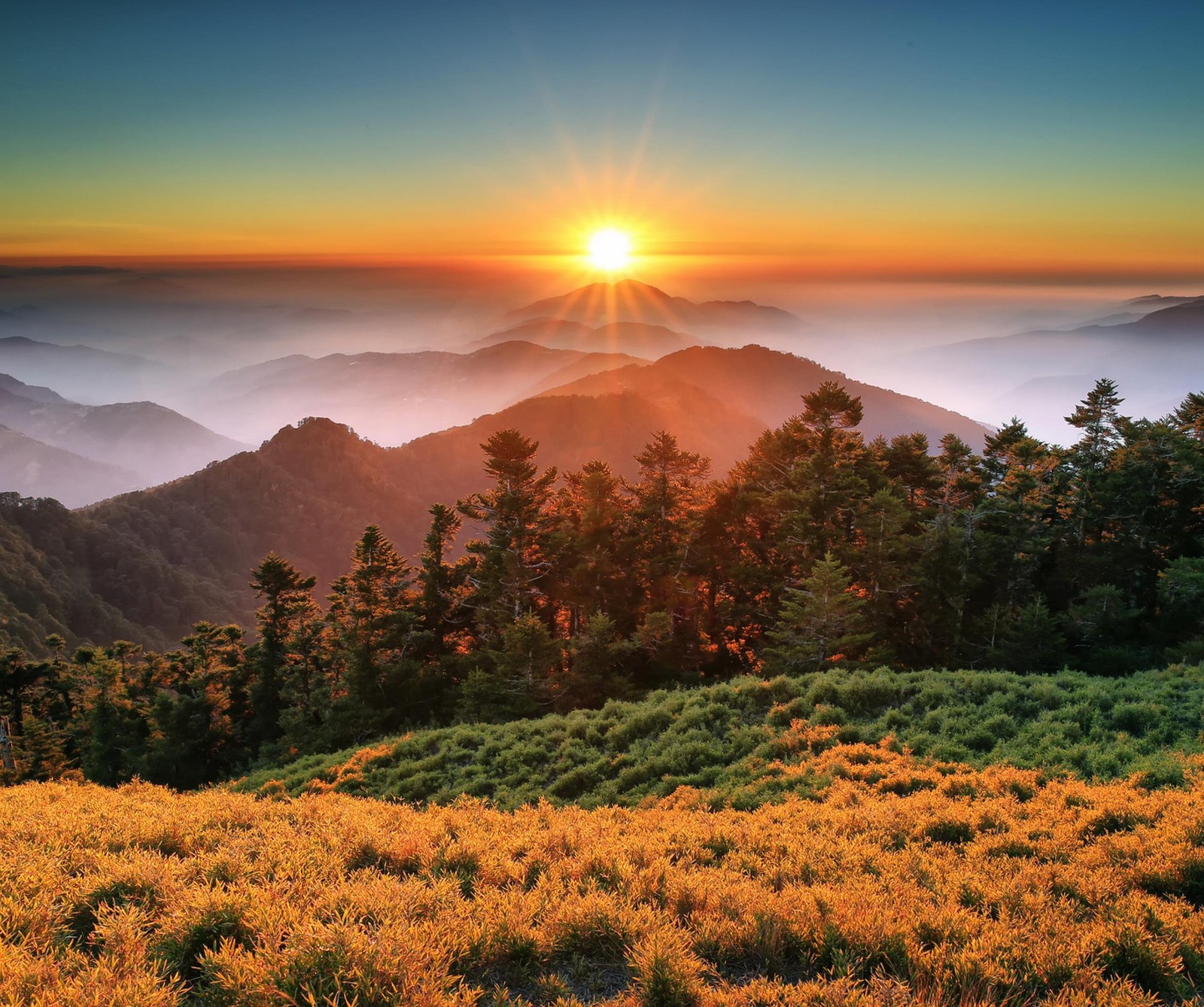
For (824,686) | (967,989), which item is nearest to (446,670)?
(824,686)

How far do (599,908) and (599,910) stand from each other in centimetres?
2

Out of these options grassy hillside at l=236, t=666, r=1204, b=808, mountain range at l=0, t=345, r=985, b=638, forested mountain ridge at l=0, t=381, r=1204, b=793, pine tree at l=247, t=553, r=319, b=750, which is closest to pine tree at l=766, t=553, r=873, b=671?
forested mountain ridge at l=0, t=381, r=1204, b=793

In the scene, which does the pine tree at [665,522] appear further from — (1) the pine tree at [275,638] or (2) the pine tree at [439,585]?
(1) the pine tree at [275,638]

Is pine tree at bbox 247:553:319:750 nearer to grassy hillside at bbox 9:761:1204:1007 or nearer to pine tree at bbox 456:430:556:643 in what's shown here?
pine tree at bbox 456:430:556:643

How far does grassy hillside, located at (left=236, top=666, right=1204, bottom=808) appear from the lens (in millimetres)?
12711

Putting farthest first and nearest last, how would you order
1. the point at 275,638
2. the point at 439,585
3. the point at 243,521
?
the point at 243,521 → the point at 439,585 → the point at 275,638

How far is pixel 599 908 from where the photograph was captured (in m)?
5.91

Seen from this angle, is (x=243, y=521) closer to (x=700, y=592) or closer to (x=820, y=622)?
(x=700, y=592)

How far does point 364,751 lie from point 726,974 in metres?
17.8

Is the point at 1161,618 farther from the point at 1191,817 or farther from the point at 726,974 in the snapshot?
the point at 726,974

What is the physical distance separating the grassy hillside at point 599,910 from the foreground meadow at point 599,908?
0.08 ft

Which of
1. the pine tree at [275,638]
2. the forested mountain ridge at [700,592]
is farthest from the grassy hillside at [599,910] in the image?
the pine tree at [275,638]

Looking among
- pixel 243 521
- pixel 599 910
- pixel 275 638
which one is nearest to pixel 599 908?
pixel 599 910

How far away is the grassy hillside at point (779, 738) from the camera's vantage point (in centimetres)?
1271
